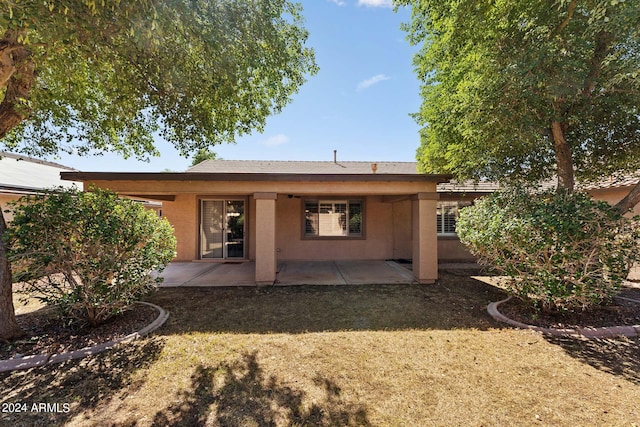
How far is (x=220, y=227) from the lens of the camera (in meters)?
10.1

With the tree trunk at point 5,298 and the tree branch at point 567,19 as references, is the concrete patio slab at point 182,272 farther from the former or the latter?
the tree branch at point 567,19

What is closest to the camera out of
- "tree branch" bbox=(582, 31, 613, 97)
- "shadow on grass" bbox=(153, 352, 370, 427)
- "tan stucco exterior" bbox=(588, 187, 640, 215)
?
"shadow on grass" bbox=(153, 352, 370, 427)

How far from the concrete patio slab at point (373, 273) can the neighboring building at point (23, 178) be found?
26.7 feet

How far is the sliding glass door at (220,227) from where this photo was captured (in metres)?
10.0

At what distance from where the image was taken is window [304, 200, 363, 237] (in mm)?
10312

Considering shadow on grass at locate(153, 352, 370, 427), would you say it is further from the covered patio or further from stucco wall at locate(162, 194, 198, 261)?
stucco wall at locate(162, 194, 198, 261)

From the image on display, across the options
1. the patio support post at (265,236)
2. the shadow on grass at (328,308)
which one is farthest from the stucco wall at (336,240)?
the shadow on grass at (328,308)

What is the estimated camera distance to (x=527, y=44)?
5.09 metres

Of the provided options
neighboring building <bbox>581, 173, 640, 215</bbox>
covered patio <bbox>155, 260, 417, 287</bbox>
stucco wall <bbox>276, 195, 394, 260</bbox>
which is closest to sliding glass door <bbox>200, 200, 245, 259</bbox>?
covered patio <bbox>155, 260, 417, 287</bbox>

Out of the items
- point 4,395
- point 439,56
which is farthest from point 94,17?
point 439,56

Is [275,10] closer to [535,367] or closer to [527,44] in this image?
[527,44]

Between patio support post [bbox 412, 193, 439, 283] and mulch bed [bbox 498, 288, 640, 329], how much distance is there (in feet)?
6.22

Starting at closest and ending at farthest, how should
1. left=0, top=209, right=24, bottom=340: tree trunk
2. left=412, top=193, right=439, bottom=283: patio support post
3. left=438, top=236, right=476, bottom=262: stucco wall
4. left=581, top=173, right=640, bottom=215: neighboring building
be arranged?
left=0, top=209, right=24, bottom=340: tree trunk → left=412, top=193, right=439, bottom=283: patio support post → left=581, top=173, right=640, bottom=215: neighboring building → left=438, top=236, right=476, bottom=262: stucco wall

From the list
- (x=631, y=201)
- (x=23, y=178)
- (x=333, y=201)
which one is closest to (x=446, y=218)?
(x=333, y=201)
